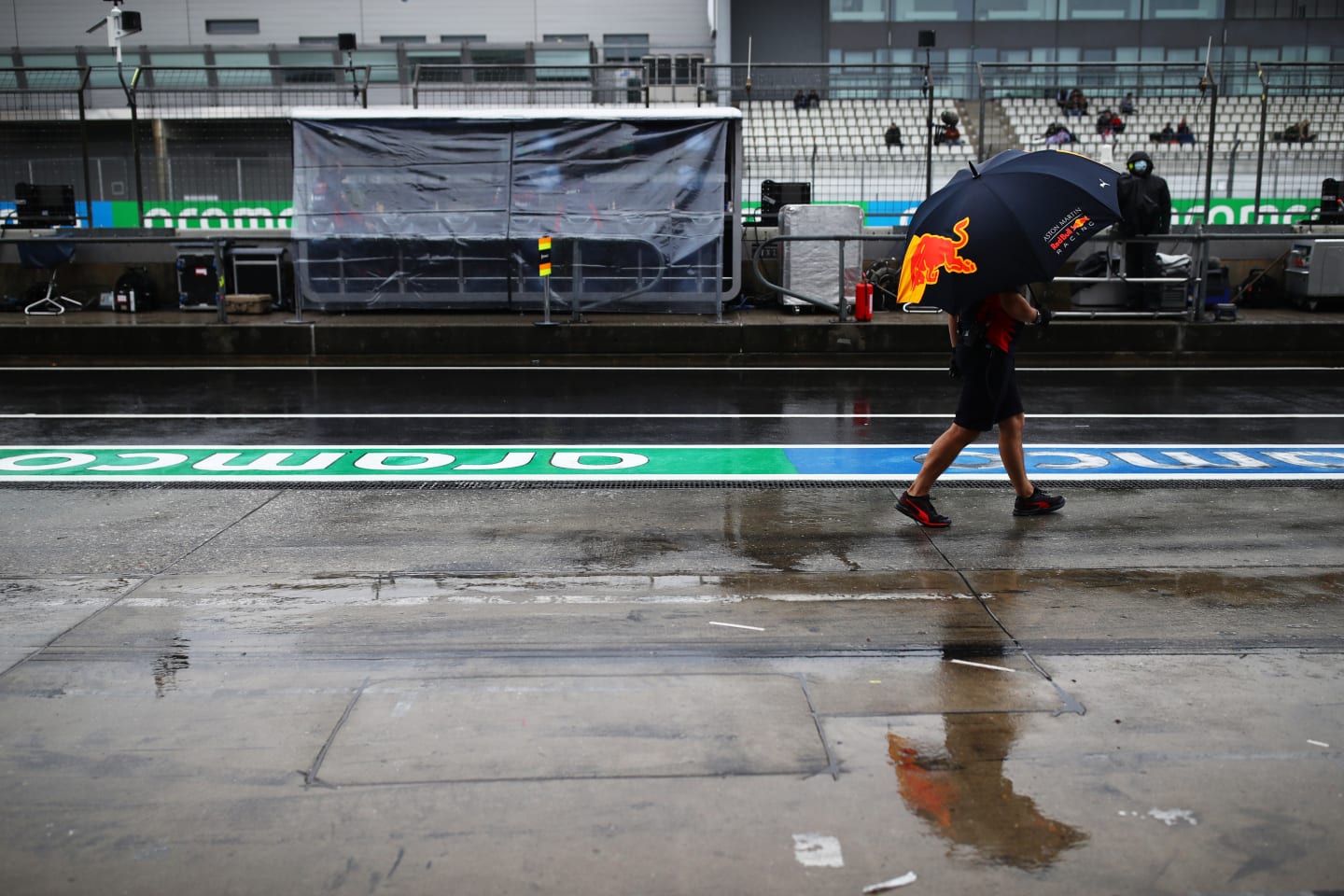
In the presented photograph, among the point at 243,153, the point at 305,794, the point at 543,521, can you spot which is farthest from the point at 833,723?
the point at 243,153

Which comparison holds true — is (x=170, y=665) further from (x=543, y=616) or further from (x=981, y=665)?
(x=981, y=665)

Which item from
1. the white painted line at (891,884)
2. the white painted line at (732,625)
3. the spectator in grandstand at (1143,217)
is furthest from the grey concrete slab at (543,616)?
the spectator in grandstand at (1143,217)

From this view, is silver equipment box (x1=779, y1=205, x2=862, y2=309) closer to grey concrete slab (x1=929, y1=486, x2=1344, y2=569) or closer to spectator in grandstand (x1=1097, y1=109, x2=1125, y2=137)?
grey concrete slab (x1=929, y1=486, x2=1344, y2=569)

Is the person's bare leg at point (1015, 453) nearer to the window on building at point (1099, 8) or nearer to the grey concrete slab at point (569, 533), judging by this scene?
the grey concrete slab at point (569, 533)

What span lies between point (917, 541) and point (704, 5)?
118 ft

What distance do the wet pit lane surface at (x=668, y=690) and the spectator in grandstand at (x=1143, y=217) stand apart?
7515mm

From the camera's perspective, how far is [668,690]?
4504mm

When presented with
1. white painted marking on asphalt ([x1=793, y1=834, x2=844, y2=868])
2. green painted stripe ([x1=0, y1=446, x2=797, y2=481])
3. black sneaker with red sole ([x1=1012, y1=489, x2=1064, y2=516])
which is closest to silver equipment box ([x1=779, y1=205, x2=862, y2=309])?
green painted stripe ([x1=0, y1=446, x2=797, y2=481])

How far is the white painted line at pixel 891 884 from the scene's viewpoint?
3223 mm

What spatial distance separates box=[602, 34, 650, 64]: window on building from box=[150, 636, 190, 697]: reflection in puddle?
31.9m

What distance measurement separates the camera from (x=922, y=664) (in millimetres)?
4750

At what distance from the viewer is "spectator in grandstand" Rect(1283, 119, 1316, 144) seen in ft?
62.0

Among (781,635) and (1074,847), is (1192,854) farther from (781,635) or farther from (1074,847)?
(781,635)

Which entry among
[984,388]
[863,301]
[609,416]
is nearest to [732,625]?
[984,388]
